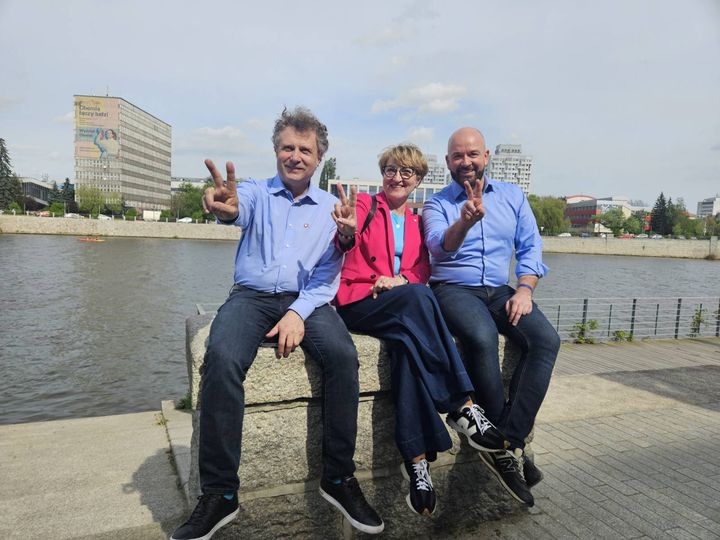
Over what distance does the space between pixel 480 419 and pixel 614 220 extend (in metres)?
117

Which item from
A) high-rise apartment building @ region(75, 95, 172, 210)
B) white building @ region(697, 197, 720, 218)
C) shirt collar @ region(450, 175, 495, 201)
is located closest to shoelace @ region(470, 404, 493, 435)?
shirt collar @ region(450, 175, 495, 201)

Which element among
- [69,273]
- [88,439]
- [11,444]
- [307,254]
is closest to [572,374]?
[307,254]

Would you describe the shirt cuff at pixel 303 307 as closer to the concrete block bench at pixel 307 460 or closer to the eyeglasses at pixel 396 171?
the concrete block bench at pixel 307 460

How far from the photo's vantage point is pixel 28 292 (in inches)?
845

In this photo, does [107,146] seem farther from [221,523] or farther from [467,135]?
[221,523]

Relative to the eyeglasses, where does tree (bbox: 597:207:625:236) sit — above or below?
above

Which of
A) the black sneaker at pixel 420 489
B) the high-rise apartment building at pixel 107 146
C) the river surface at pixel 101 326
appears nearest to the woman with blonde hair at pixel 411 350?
the black sneaker at pixel 420 489

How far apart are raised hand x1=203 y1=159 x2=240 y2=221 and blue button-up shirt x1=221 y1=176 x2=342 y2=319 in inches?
4.1

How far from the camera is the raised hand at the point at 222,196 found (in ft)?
8.42

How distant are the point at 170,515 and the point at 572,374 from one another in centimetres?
557

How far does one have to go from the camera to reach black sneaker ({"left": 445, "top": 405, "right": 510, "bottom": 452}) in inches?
103

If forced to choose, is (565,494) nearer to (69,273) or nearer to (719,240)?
(69,273)

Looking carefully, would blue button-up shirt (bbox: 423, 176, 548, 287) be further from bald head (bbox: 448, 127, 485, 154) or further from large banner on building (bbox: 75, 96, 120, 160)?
large banner on building (bbox: 75, 96, 120, 160)

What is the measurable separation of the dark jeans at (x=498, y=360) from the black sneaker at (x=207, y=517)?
138cm
